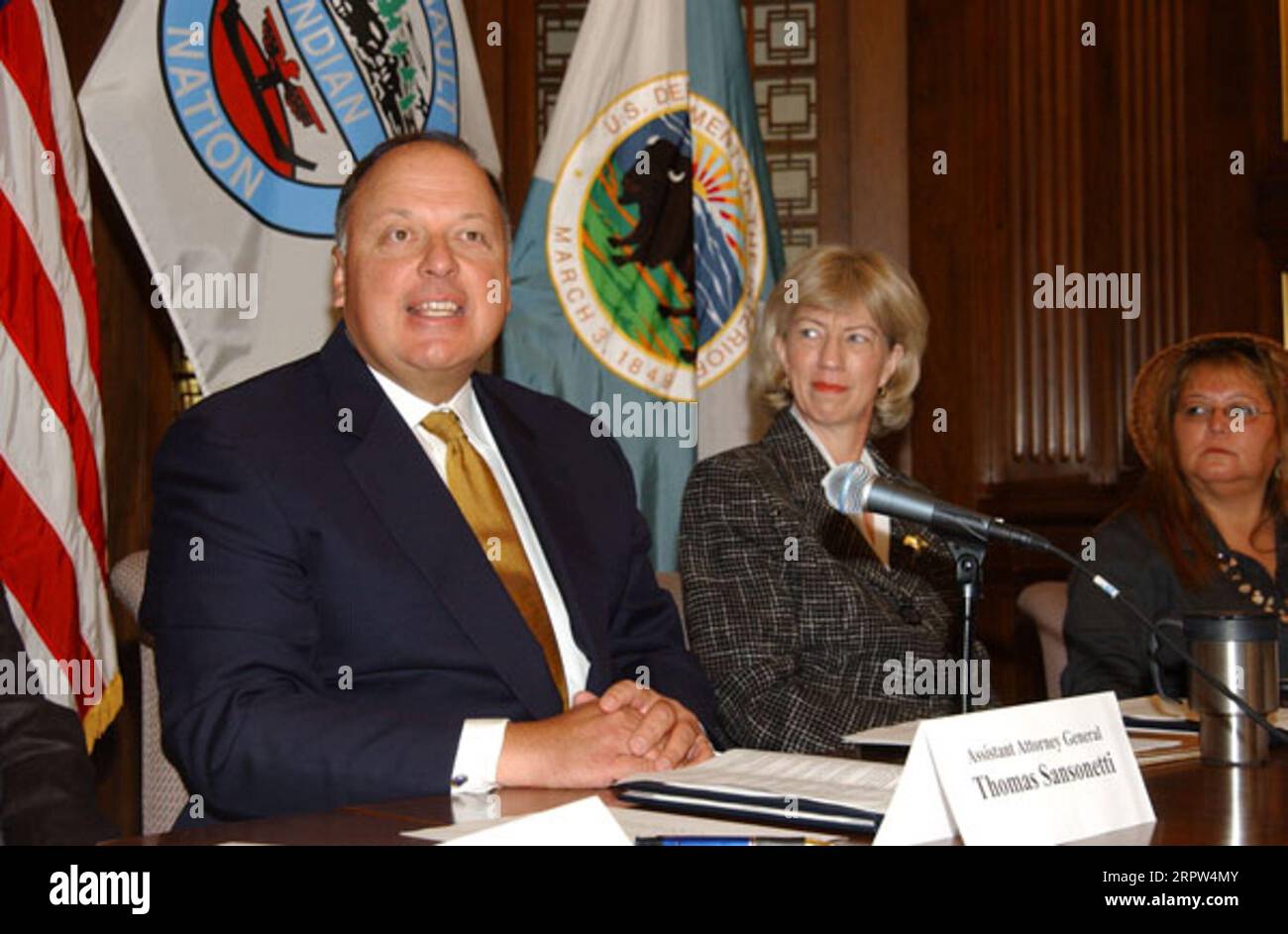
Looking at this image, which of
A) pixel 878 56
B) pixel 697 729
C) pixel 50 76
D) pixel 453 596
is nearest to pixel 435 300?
pixel 453 596

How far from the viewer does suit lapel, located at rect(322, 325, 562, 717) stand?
200 centimetres

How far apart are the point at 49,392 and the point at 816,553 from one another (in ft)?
5.00

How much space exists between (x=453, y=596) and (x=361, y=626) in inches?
4.9

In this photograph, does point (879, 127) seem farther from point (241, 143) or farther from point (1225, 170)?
point (241, 143)

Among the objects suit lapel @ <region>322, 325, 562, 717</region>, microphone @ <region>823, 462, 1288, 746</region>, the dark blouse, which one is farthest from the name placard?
the dark blouse

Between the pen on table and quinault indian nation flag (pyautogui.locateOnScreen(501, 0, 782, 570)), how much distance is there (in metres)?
2.70

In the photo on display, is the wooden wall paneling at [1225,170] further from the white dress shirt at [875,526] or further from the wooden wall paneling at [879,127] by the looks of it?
the white dress shirt at [875,526]

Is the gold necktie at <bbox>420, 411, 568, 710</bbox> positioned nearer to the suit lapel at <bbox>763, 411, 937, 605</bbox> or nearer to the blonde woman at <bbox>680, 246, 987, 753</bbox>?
the blonde woman at <bbox>680, 246, 987, 753</bbox>

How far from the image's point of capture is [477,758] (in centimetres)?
175

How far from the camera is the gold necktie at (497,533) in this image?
7.06 feet

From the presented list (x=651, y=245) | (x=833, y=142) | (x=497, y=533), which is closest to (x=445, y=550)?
(x=497, y=533)

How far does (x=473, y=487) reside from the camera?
2201 millimetres

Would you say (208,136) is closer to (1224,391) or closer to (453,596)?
(453,596)

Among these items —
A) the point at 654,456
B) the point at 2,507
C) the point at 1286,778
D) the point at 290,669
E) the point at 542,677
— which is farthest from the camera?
the point at 654,456
